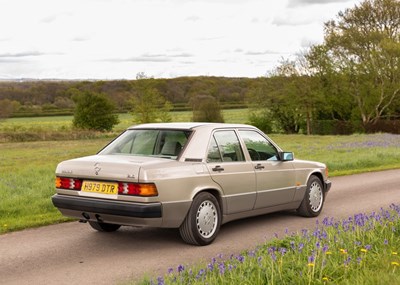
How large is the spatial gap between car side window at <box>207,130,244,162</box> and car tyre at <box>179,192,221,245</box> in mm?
610

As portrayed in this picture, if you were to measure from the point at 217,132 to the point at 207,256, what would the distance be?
1970 millimetres

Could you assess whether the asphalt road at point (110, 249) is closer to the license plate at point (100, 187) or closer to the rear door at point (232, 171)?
the rear door at point (232, 171)

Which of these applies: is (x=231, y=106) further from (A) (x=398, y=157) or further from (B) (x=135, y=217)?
(B) (x=135, y=217)

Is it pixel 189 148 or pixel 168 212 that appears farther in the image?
pixel 189 148

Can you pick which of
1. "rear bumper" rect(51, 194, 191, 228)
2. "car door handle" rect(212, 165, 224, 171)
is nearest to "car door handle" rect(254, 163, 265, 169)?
"car door handle" rect(212, 165, 224, 171)

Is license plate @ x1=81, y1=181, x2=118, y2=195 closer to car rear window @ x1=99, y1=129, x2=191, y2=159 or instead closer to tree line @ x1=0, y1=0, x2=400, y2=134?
car rear window @ x1=99, y1=129, x2=191, y2=159

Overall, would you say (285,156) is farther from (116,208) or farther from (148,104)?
(148,104)

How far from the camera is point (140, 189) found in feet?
21.8

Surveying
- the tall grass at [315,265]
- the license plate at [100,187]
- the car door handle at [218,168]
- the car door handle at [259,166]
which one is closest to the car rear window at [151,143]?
the car door handle at [218,168]

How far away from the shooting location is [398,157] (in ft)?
73.6

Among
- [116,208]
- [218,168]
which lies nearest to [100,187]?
[116,208]

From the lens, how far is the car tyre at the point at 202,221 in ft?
23.2

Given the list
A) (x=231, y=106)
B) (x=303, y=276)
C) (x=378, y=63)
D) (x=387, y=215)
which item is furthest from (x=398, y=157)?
(x=231, y=106)

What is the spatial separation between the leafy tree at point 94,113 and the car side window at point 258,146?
71.8 meters
